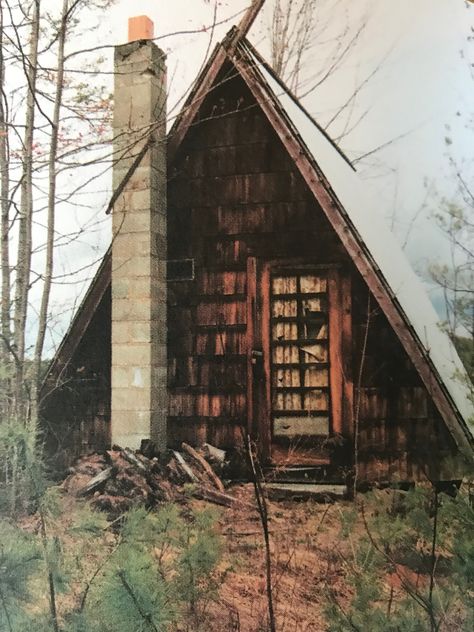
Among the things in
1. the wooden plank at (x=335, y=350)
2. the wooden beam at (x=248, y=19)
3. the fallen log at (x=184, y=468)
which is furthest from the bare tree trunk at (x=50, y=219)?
the wooden plank at (x=335, y=350)

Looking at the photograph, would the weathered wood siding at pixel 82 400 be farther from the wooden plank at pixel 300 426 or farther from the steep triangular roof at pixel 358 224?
the wooden plank at pixel 300 426

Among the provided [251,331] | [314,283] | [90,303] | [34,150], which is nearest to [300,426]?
[251,331]

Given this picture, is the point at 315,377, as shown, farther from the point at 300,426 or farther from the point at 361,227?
the point at 361,227

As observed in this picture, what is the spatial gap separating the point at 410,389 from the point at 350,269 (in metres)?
0.48

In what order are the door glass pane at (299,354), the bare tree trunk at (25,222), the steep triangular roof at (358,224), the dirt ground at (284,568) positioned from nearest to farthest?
the dirt ground at (284,568), the steep triangular roof at (358,224), the door glass pane at (299,354), the bare tree trunk at (25,222)

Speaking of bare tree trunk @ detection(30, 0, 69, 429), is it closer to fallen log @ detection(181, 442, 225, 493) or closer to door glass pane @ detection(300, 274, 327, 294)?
fallen log @ detection(181, 442, 225, 493)

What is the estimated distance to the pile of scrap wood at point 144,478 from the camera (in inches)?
92.7

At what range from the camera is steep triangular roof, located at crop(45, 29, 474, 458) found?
Result: 2.26m

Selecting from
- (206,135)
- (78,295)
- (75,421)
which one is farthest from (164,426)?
(206,135)

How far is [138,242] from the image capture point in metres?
2.54

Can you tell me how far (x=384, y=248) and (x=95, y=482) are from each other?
4.40ft

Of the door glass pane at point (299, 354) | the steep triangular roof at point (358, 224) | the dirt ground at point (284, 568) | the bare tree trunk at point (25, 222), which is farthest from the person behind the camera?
the bare tree trunk at point (25, 222)

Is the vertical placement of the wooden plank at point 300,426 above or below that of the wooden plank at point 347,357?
below

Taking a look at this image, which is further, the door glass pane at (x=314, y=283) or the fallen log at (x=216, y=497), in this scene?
the door glass pane at (x=314, y=283)
